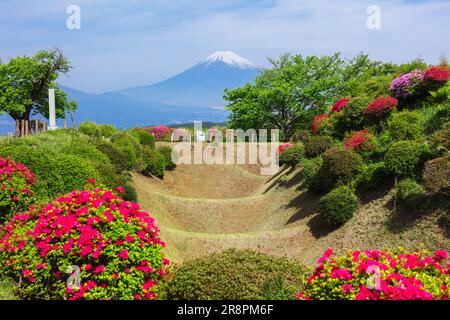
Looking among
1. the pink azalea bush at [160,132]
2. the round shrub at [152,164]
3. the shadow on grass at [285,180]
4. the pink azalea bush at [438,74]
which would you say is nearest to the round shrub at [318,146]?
the shadow on grass at [285,180]

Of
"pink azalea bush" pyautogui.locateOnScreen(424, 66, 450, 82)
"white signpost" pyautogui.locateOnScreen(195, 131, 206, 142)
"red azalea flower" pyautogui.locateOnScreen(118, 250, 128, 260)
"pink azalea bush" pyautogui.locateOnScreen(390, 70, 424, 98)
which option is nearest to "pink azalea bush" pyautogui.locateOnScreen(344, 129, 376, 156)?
"pink azalea bush" pyautogui.locateOnScreen(390, 70, 424, 98)

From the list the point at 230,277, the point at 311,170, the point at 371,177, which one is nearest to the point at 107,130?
the point at 311,170

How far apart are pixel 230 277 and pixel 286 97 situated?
39591 mm

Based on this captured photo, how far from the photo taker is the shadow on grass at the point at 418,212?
14.4 meters

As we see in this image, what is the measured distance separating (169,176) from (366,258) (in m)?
27.2

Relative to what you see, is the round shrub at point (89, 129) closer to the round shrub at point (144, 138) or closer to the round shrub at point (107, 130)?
the round shrub at point (107, 130)

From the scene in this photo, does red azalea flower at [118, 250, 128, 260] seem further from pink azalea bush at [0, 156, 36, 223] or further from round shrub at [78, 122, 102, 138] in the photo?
round shrub at [78, 122, 102, 138]

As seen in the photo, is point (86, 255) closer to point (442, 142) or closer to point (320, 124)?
point (442, 142)

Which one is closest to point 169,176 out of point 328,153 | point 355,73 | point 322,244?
point 328,153

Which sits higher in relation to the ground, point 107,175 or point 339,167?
point 107,175

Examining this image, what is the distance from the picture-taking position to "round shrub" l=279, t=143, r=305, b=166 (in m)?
27.9

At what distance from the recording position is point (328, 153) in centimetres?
2042

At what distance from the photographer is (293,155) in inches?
1107
